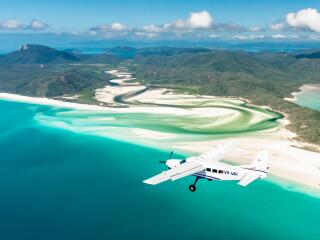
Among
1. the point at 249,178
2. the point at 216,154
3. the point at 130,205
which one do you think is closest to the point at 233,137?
the point at 216,154

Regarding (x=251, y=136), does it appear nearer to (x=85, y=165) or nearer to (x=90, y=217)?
(x=85, y=165)

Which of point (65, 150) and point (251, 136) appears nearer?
point (65, 150)

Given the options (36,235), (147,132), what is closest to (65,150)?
(147,132)

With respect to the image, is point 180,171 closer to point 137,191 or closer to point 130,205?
point 130,205

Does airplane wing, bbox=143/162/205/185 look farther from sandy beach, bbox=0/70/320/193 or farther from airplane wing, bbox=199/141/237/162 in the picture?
sandy beach, bbox=0/70/320/193

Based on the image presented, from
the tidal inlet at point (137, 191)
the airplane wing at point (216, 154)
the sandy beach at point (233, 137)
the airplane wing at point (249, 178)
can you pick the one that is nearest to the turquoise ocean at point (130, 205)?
the tidal inlet at point (137, 191)

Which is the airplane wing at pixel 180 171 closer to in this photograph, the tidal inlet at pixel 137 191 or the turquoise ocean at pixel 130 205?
the turquoise ocean at pixel 130 205
